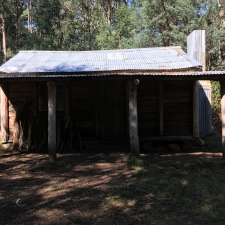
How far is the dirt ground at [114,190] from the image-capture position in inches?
237

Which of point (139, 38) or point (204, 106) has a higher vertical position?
point (139, 38)

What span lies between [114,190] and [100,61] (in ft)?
21.7

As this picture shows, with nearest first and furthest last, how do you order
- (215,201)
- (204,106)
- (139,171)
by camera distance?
(215,201) < (139,171) < (204,106)

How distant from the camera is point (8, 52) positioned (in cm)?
3444

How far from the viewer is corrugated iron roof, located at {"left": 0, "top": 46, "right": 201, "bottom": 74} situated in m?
12.1

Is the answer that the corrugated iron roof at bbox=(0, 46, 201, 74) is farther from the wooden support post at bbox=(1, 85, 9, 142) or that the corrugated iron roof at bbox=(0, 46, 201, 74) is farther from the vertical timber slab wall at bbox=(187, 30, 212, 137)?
the vertical timber slab wall at bbox=(187, 30, 212, 137)

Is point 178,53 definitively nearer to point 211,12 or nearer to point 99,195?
point 99,195

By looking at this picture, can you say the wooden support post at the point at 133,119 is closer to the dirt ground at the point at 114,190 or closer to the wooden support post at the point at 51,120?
the dirt ground at the point at 114,190

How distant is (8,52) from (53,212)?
29813mm

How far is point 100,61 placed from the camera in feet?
44.3

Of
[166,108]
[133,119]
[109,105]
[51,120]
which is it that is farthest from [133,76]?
[166,108]

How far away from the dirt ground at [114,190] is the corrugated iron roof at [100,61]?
2.53m

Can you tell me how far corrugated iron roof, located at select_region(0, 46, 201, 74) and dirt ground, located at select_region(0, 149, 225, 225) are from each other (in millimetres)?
2528

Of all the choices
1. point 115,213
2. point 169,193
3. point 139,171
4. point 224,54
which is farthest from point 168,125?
point 224,54
